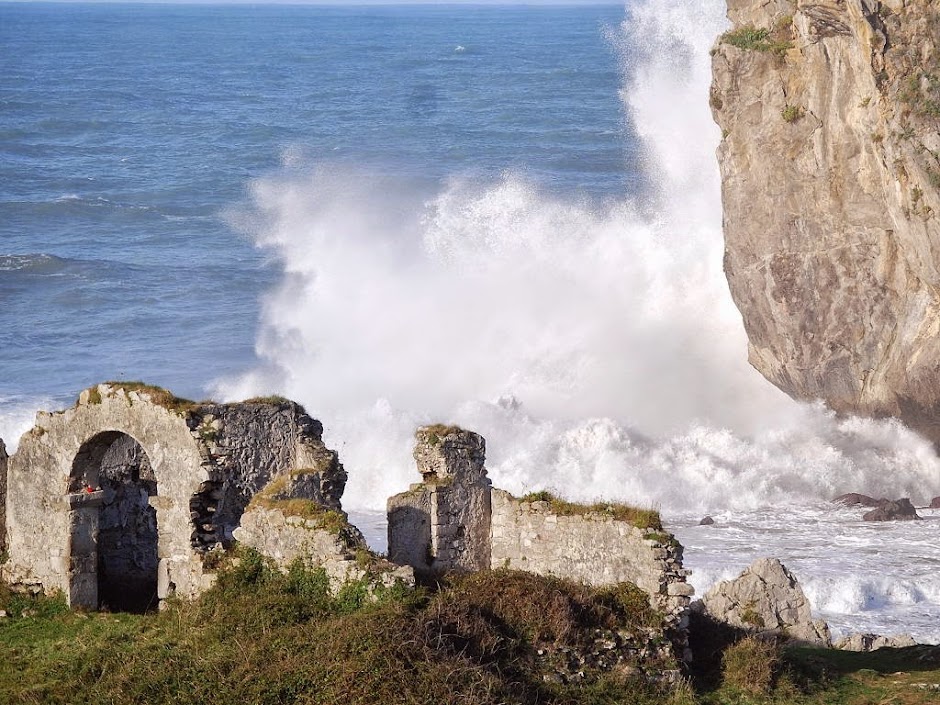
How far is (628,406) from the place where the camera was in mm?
43531

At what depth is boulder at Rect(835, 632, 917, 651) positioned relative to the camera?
2136 cm

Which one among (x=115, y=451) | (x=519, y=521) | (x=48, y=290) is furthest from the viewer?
(x=48, y=290)

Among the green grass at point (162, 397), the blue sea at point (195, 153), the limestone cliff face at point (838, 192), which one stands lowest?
the green grass at point (162, 397)

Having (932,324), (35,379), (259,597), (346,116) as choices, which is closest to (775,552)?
(932,324)

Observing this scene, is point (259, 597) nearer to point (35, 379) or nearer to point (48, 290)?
point (35, 379)

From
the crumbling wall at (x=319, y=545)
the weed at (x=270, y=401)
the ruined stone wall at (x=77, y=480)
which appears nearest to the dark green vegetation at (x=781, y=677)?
the crumbling wall at (x=319, y=545)

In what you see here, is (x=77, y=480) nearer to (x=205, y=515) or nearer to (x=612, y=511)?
(x=205, y=515)

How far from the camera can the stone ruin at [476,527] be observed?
17.3 meters

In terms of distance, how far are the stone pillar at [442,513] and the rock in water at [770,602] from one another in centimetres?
367

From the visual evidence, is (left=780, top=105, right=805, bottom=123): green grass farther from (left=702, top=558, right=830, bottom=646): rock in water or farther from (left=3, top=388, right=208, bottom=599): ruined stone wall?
(left=3, top=388, right=208, bottom=599): ruined stone wall

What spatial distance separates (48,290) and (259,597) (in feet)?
147

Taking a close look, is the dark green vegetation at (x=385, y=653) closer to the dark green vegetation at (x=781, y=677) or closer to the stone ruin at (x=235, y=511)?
the dark green vegetation at (x=781, y=677)

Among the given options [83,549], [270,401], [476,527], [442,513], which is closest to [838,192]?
[476,527]

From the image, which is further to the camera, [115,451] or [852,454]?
[852,454]
